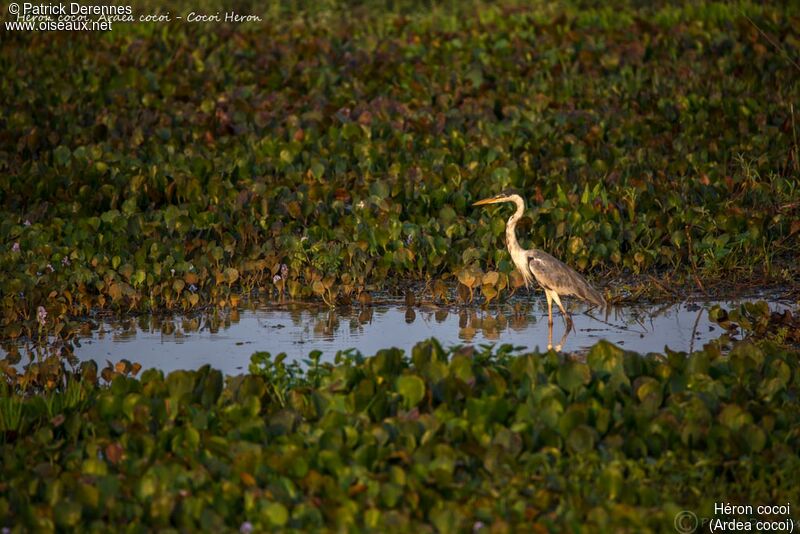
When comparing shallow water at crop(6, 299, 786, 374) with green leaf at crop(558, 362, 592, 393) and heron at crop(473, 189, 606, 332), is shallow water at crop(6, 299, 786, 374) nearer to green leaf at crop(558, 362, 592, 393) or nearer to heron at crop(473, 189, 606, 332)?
heron at crop(473, 189, 606, 332)

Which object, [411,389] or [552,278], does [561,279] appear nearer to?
[552,278]

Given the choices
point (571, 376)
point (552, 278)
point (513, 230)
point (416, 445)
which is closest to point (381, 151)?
point (513, 230)

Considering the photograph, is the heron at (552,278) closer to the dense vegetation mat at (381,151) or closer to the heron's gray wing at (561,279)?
the heron's gray wing at (561,279)

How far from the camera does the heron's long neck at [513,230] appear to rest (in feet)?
27.2

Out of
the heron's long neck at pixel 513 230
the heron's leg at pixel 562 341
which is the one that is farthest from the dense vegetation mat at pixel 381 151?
the heron's leg at pixel 562 341

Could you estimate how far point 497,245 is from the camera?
9.11 meters

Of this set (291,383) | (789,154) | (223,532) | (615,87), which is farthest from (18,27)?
(223,532)

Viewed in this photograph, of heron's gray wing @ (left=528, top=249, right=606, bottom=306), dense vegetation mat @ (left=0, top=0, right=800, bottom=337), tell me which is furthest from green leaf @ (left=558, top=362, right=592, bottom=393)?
dense vegetation mat @ (left=0, top=0, right=800, bottom=337)

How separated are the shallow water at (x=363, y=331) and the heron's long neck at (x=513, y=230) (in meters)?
0.39

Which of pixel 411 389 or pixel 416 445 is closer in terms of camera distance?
pixel 416 445

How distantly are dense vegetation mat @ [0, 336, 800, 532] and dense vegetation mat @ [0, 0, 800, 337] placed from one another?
2.06m

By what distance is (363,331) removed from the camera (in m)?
7.75

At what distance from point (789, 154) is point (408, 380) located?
20.3 ft

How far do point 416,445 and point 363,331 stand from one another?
258 cm
